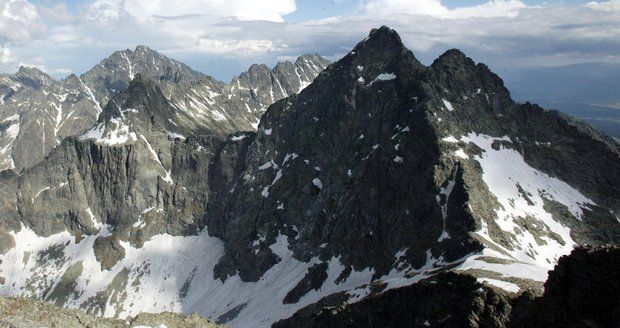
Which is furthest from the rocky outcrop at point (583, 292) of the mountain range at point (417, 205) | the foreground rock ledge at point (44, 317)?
the foreground rock ledge at point (44, 317)

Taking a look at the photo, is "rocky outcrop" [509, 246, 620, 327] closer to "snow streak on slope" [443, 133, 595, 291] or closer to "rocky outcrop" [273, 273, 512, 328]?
"rocky outcrop" [273, 273, 512, 328]

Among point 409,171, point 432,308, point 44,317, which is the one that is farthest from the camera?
point 409,171

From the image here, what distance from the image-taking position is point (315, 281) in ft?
472

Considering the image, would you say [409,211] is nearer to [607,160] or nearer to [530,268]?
[530,268]

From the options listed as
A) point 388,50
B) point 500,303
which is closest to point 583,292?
point 500,303

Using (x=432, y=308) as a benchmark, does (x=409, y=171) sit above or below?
below

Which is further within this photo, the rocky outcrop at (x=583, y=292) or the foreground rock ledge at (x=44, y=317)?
the foreground rock ledge at (x=44, y=317)

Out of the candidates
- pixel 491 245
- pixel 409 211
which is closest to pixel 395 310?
pixel 491 245

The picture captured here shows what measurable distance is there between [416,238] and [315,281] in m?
37.8

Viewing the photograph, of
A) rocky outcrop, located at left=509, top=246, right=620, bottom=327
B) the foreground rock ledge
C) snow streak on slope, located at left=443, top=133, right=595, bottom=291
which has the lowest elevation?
snow streak on slope, located at left=443, top=133, right=595, bottom=291

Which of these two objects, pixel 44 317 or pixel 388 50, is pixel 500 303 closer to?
pixel 44 317

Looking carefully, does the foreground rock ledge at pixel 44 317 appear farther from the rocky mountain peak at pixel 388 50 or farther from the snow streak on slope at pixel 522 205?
the rocky mountain peak at pixel 388 50

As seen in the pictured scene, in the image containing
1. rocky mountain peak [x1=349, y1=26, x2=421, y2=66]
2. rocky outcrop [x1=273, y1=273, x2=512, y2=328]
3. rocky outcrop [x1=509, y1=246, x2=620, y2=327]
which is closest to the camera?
rocky outcrop [x1=509, y1=246, x2=620, y2=327]

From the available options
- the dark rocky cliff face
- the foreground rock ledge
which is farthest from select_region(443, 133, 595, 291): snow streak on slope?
the foreground rock ledge
